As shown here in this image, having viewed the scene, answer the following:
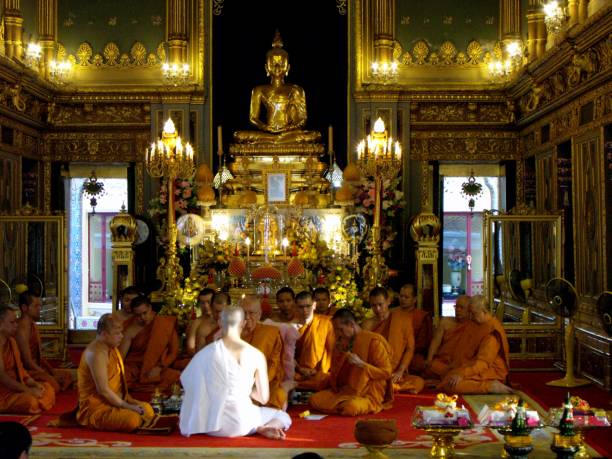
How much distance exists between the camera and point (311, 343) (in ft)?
31.0

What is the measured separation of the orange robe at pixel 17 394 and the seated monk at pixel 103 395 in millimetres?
994

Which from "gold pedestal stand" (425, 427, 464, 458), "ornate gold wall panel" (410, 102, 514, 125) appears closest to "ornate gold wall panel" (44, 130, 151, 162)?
"ornate gold wall panel" (410, 102, 514, 125)

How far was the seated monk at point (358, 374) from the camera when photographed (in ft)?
27.2

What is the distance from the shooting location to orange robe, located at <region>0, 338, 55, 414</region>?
8508 millimetres

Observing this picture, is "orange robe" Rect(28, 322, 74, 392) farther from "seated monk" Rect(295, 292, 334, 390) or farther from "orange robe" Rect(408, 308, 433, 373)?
"orange robe" Rect(408, 308, 433, 373)

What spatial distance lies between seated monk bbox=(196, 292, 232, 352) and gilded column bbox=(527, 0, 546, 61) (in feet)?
21.4

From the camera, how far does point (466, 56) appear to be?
1538 centimetres

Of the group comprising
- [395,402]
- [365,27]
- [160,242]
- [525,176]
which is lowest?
[395,402]

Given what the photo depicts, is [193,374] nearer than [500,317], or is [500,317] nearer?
[193,374]

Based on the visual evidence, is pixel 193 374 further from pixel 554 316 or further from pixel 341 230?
pixel 341 230

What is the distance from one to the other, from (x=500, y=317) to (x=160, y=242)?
18.0 ft

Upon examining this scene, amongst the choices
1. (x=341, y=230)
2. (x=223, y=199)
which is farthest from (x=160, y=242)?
(x=341, y=230)

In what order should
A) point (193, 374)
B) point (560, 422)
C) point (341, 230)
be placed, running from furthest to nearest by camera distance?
point (341, 230) < point (193, 374) < point (560, 422)

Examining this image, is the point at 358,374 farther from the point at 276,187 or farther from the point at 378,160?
the point at 276,187
